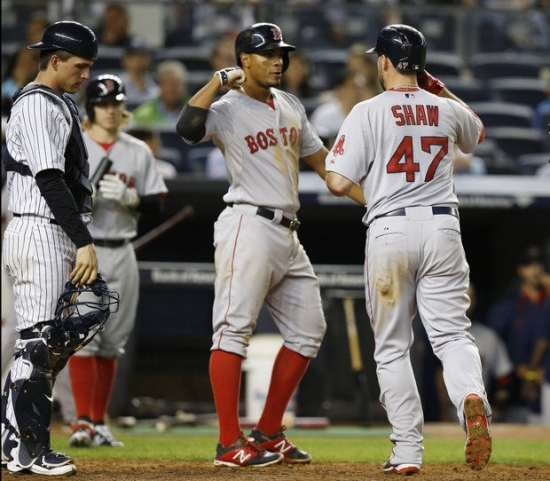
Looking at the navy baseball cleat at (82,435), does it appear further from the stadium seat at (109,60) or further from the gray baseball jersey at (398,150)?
the stadium seat at (109,60)

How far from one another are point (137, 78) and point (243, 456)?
6.46 metres

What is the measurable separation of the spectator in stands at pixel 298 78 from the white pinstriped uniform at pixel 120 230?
4.55 meters

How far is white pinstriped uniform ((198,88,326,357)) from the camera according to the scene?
4.70m

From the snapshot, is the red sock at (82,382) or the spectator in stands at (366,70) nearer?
the red sock at (82,382)

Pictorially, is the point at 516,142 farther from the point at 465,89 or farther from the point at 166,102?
the point at 166,102

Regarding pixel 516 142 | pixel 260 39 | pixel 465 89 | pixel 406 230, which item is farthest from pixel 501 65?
pixel 406 230

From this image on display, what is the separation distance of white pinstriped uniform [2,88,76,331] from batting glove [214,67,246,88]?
2.45 ft

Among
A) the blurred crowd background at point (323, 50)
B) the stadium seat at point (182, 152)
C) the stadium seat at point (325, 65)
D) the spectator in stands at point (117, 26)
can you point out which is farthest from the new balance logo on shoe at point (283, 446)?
the spectator in stands at point (117, 26)

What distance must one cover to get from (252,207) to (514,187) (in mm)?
4031

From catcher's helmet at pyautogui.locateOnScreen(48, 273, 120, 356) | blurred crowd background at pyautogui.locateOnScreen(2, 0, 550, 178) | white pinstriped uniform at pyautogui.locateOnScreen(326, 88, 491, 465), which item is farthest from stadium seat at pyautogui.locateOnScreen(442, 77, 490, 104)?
catcher's helmet at pyautogui.locateOnScreen(48, 273, 120, 356)

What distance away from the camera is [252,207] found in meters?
4.79

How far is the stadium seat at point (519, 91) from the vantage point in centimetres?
1148

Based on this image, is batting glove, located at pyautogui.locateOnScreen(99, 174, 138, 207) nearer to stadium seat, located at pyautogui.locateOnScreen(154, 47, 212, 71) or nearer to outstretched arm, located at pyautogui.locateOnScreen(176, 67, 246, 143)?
outstretched arm, located at pyautogui.locateOnScreen(176, 67, 246, 143)

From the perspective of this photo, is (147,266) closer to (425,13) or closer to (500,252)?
(500,252)
